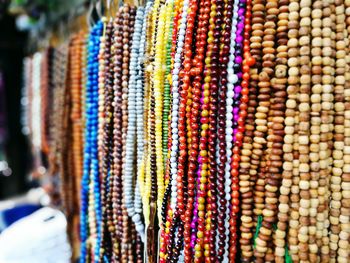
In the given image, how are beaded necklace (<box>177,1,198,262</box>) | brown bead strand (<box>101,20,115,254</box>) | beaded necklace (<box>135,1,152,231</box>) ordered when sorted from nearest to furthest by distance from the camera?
beaded necklace (<box>177,1,198,262</box>)
beaded necklace (<box>135,1,152,231</box>)
brown bead strand (<box>101,20,115,254</box>)

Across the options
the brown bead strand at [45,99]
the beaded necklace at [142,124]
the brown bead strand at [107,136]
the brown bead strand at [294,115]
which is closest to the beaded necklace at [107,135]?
the brown bead strand at [107,136]

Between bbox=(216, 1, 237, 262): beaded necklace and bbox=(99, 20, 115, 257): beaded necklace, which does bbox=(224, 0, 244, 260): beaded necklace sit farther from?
bbox=(99, 20, 115, 257): beaded necklace

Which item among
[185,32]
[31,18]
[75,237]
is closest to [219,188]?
[185,32]

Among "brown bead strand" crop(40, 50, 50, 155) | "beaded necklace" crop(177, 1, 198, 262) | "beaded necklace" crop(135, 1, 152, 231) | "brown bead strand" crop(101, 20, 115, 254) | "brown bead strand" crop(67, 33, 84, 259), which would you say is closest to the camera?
"beaded necklace" crop(177, 1, 198, 262)

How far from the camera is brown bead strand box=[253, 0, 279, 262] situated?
57 centimetres

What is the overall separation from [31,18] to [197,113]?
4.00 feet

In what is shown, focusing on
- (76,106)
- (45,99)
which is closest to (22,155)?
(45,99)

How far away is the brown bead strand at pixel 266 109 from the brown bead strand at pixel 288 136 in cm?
1

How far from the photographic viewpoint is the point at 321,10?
1.79ft

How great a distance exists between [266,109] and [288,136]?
6 centimetres

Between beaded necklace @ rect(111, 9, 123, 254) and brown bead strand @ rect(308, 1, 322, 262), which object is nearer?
brown bead strand @ rect(308, 1, 322, 262)

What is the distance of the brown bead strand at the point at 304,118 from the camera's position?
→ 1.79 ft

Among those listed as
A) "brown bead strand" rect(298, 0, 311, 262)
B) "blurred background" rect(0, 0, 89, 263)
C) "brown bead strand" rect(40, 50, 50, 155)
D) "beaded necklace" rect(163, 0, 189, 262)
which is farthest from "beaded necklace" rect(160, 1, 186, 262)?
"brown bead strand" rect(40, 50, 50, 155)

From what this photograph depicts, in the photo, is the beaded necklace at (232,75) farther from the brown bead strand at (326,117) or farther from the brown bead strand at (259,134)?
the brown bead strand at (326,117)
